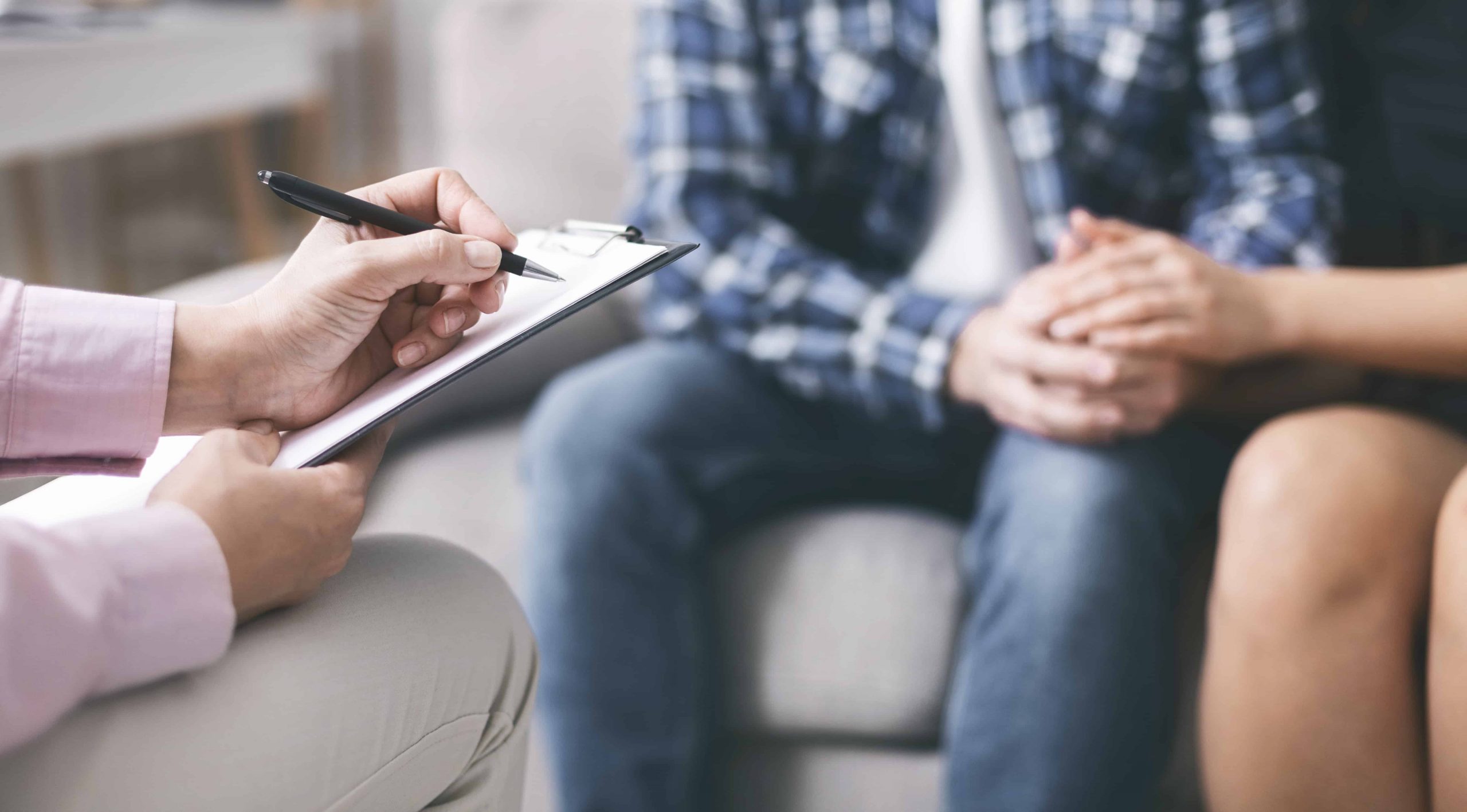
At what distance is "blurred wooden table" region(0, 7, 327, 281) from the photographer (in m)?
1.52

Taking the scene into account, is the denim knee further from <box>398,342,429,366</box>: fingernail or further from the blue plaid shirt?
<box>398,342,429,366</box>: fingernail

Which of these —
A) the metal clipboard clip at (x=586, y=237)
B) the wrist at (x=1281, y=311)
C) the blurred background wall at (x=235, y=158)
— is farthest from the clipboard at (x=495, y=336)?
the blurred background wall at (x=235, y=158)

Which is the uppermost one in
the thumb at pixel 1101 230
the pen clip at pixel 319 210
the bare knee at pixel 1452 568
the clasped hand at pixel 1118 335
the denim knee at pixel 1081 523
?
the pen clip at pixel 319 210

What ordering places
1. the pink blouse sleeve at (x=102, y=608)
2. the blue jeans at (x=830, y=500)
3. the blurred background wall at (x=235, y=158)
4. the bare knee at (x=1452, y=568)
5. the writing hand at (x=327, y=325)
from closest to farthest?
the pink blouse sleeve at (x=102, y=608), the writing hand at (x=327, y=325), the bare knee at (x=1452, y=568), the blue jeans at (x=830, y=500), the blurred background wall at (x=235, y=158)

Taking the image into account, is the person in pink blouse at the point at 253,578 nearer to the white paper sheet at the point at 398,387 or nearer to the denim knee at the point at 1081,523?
the white paper sheet at the point at 398,387

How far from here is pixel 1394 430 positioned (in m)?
0.70

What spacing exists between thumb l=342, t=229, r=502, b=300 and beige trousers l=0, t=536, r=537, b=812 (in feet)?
0.43

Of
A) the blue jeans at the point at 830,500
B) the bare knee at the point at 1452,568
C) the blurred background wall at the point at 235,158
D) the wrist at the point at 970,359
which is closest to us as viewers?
the bare knee at the point at 1452,568

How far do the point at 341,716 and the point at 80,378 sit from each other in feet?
→ 0.63

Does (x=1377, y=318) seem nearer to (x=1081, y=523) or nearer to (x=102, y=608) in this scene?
(x=1081, y=523)

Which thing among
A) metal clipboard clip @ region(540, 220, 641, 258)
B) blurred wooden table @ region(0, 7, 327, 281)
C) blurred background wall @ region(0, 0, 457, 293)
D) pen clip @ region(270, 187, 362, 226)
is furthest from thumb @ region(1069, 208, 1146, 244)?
blurred background wall @ region(0, 0, 457, 293)

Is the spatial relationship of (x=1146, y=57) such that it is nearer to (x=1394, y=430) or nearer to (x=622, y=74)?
(x=1394, y=430)

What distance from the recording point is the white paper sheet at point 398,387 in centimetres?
46

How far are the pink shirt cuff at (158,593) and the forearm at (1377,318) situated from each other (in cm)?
68
